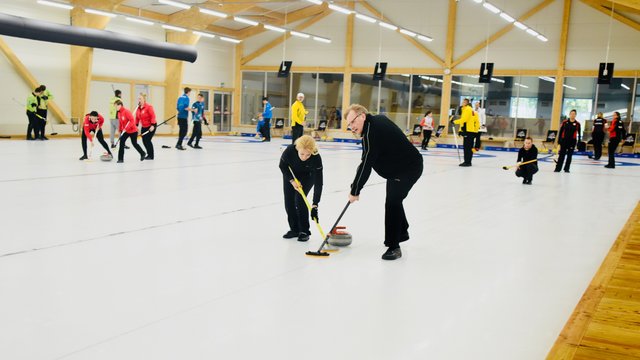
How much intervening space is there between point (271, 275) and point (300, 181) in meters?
1.42

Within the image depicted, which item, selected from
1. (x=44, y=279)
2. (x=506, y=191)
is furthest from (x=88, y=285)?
(x=506, y=191)

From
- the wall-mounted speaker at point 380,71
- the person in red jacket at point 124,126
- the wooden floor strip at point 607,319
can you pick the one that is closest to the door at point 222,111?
the wall-mounted speaker at point 380,71

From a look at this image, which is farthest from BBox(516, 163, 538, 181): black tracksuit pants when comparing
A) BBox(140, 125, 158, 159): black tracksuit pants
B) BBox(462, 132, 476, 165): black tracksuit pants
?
BBox(140, 125, 158, 159): black tracksuit pants

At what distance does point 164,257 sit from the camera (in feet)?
15.7

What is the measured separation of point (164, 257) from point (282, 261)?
0.94m

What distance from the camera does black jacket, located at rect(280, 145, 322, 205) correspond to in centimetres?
542

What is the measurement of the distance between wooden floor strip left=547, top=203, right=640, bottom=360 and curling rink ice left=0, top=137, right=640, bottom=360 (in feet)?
0.34

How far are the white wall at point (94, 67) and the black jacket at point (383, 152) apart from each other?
18.2m

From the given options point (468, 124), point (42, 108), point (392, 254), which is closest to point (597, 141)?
point (468, 124)

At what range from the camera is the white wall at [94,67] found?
19.8 meters

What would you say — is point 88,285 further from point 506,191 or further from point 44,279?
point 506,191

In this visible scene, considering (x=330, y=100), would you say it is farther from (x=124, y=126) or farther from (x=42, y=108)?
(x=124, y=126)

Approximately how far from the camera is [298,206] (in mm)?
5586

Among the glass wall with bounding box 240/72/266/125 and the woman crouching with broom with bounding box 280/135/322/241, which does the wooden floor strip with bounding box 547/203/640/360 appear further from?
the glass wall with bounding box 240/72/266/125
